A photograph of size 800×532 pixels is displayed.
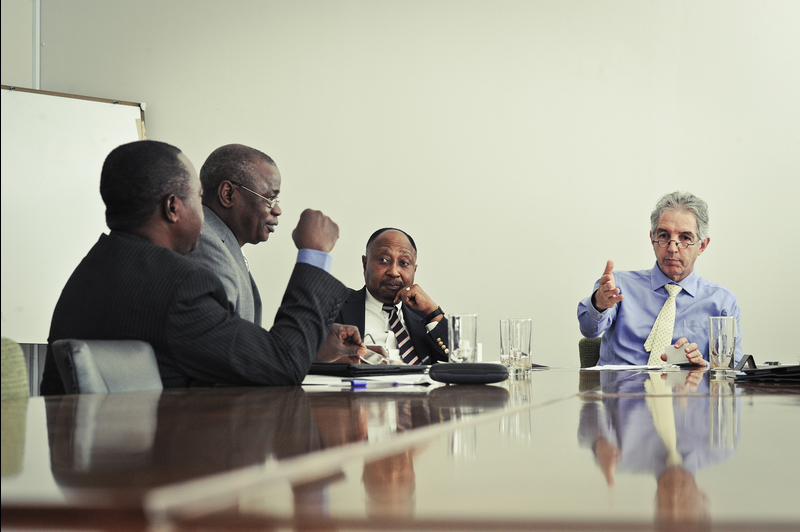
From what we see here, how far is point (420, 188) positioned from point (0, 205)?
4.19m

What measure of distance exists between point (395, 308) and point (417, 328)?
0.63 feet

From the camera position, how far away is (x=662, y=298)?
332cm

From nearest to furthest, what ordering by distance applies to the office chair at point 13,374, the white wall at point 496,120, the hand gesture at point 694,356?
the office chair at point 13,374 < the hand gesture at point 694,356 < the white wall at point 496,120

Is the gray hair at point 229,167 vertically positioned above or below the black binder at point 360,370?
above

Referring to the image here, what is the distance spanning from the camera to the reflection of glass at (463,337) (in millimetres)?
1819

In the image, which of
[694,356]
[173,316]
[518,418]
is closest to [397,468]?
[518,418]

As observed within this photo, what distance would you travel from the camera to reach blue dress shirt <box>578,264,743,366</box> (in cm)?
319

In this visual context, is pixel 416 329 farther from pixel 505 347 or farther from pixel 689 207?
pixel 689 207

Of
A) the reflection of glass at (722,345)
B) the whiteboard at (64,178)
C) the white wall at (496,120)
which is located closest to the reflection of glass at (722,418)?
the reflection of glass at (722,345)

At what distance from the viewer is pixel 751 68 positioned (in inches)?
178

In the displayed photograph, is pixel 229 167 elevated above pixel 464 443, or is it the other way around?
pixel 229 167

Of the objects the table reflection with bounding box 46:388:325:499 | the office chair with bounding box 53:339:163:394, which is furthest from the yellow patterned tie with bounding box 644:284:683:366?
the table reflection with bounding box 46:388:325:499

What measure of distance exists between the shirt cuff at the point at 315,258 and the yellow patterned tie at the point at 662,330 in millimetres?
1860

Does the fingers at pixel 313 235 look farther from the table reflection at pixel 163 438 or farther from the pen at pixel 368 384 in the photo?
the table reflection at pixel 163 438
